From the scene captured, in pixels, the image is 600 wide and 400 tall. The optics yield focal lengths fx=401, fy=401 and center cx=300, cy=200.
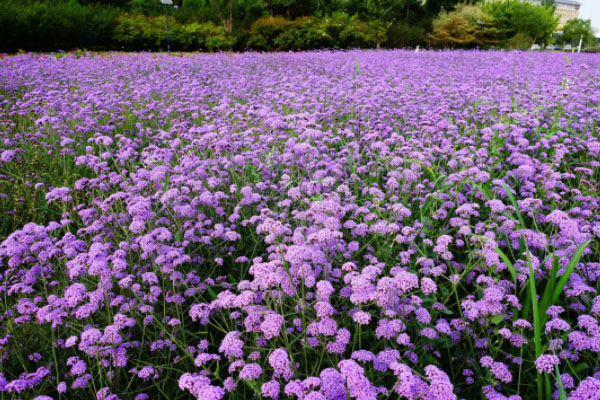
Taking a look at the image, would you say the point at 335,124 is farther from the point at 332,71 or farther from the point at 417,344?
the point at 332,71

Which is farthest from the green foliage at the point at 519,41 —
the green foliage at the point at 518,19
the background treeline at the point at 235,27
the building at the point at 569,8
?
the building at the point at 569,8

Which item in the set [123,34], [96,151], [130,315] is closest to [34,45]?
[123,34]

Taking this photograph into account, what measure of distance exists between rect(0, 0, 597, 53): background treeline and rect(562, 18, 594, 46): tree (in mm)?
22290

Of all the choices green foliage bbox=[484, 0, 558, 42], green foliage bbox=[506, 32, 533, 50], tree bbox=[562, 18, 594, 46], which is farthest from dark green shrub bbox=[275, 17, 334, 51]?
tree bbox=[562, 18, 594, 46]

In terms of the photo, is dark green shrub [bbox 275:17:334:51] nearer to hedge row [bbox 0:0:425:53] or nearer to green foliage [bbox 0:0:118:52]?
hedge row [bbox 0:0:425:53]

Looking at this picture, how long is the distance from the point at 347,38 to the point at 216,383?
2363 centimetres

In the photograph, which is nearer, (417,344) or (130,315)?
(417,344)

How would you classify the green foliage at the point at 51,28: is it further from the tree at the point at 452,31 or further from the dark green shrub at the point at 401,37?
the tree at the point at 452,31

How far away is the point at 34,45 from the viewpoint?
19219mm

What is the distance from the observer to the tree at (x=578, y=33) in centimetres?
5331

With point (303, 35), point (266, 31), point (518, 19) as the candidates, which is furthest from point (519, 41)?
point (266, 31)

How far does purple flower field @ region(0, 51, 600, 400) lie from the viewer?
1.76m

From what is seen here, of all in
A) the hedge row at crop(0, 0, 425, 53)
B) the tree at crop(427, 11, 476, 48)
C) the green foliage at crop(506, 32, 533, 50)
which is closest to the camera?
the hedge row at crop(0, 0, 425, 53)

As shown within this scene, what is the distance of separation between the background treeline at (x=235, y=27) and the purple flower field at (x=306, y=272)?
57.9 ft
